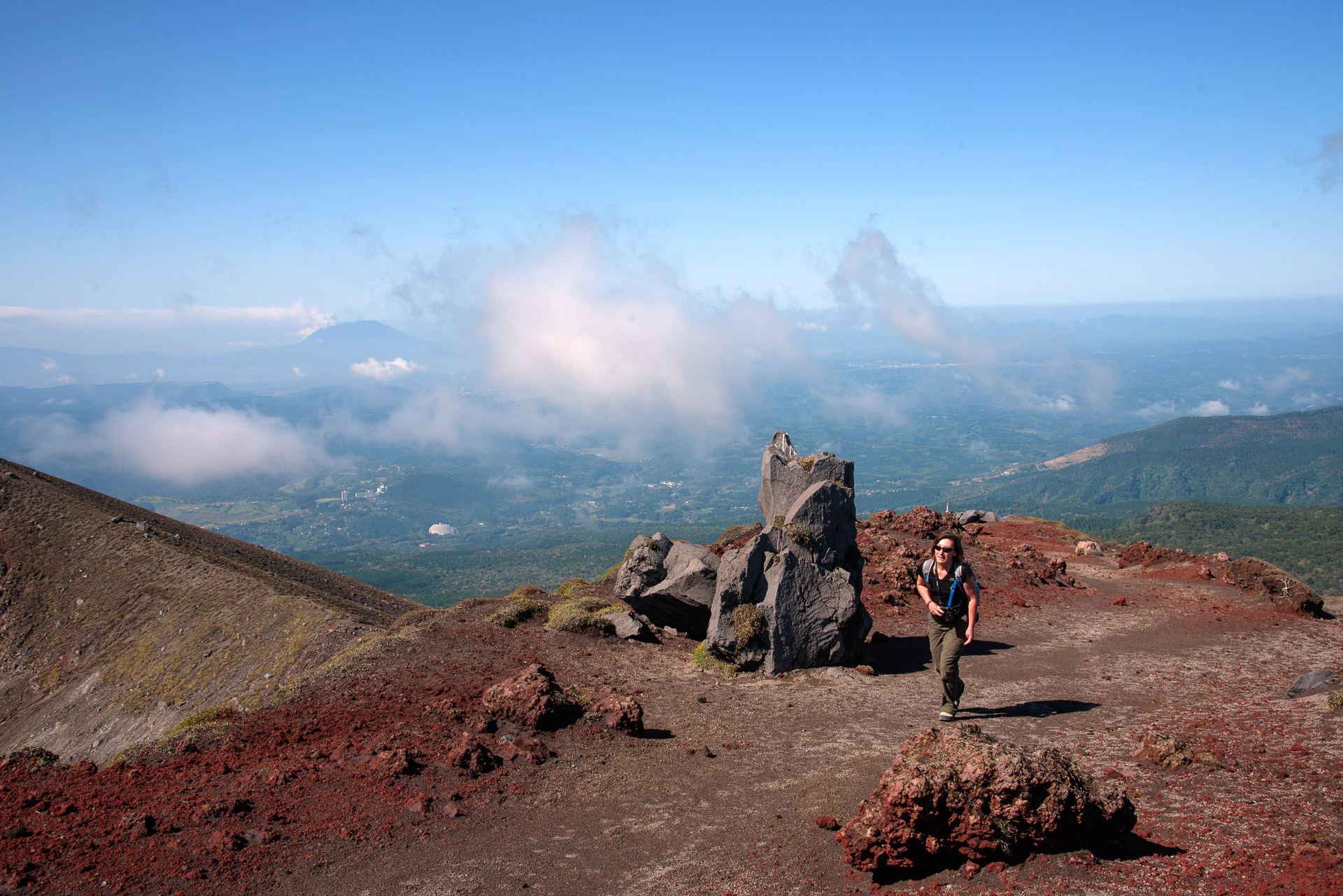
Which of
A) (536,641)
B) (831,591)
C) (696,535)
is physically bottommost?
(696,535)

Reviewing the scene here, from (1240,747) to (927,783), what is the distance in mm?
6007

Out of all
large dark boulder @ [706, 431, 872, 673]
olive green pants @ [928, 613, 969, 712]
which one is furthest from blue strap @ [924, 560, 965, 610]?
large dark boulder @ [706, 431, 872, 673]

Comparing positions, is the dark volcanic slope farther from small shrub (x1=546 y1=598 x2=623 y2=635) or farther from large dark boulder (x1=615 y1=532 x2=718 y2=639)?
large dark boulder (x1=615 y1=532 x2=718 y2=639)

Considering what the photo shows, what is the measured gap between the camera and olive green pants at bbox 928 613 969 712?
10.5 meters

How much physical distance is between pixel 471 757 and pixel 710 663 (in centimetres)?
634

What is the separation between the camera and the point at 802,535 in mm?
15961

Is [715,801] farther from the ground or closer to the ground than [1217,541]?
farther from the ground

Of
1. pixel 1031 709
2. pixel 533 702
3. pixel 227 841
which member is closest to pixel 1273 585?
pixel 1031 709

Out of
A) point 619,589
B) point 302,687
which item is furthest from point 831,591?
point 302,687

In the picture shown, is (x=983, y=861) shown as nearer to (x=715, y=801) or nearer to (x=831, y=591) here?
(x=715, y=801)

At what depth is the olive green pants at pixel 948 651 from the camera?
34.6 ft

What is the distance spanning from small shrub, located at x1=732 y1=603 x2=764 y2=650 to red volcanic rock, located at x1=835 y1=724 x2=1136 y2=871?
7.59 meters

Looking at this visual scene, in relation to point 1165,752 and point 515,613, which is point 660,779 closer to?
point 1165,752

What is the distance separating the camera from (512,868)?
24.5 ft
